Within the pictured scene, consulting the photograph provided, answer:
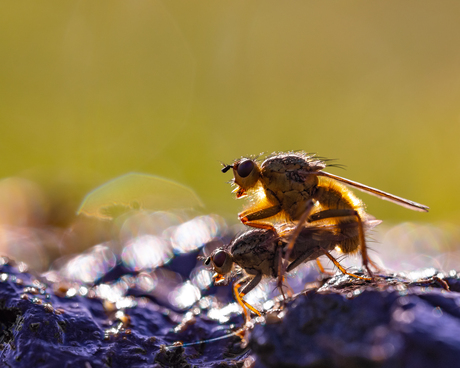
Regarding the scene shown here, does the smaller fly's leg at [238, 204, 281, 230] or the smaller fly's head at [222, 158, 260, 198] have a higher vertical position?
the smaller fly's head at [222, 158, 260, 198]

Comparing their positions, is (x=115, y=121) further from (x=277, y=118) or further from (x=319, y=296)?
(x=319, y=296)

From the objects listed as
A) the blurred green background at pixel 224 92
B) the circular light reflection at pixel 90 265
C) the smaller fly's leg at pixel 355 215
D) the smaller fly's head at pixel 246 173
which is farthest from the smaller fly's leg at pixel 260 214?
the blurred green background at pixel 224 92

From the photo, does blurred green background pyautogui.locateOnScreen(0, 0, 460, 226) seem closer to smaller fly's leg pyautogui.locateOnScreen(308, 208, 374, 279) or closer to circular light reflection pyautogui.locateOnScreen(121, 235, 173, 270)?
circular light reflection pyautogui.locateOnScreen(121, 235, 173, 270)

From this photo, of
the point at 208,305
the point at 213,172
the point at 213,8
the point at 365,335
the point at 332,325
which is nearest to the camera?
the point at 365,335

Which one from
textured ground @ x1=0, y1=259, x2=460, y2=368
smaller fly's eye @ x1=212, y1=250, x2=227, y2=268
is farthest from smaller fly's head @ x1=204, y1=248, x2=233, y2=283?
textured ground @ x1=0, y1=259, x2=460, y2=368

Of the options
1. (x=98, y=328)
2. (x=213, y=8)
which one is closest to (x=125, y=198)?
(x=98, y=328)

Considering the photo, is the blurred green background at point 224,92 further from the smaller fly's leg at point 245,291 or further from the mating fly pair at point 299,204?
the smaller fly's leg at point 245,291

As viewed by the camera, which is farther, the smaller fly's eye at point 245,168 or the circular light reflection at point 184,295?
the smaller fly's eye at point 245,168

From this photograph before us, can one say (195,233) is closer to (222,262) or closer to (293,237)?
(222,262)
